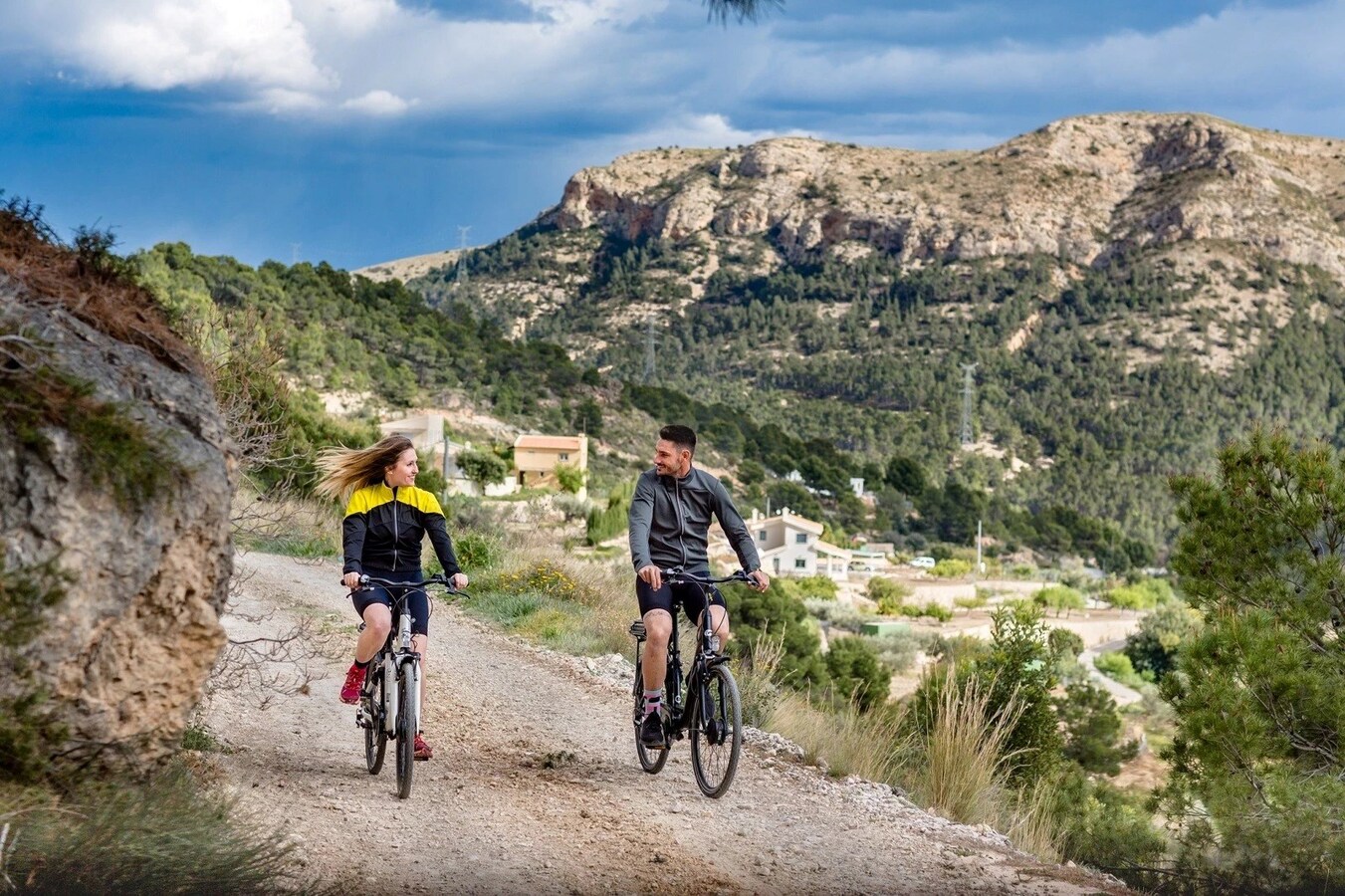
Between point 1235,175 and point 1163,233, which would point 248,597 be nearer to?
point 1163,233

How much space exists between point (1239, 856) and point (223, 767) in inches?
239

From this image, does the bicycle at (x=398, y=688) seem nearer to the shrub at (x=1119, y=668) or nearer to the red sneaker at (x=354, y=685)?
the red sneaker at (x=354, y=685)


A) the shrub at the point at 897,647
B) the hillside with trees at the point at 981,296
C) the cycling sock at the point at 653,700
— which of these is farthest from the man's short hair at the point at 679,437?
the hillside with trees at the point at 981,296

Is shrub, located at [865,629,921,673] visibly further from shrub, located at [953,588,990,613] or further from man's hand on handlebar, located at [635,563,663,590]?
man's hand on handlebar, located at [635,563,663,590]

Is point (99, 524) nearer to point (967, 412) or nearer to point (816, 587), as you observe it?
point (816, 587)

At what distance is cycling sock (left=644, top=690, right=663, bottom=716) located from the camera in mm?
6312

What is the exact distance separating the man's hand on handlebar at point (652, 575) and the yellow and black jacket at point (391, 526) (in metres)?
0.90

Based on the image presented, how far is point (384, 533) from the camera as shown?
19.6 ft

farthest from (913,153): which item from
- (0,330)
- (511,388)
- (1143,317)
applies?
(0,330)

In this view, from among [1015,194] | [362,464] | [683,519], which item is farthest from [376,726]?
[1015,194]

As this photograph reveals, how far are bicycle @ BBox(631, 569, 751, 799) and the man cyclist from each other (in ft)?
0.18

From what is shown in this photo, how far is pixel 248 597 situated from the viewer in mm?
12656

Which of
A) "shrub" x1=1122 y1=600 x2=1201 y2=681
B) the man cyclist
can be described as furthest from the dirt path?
"shrub" x1=1122 y1=600 x2=1201 y2=681

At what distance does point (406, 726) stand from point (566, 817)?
0.86 meters
